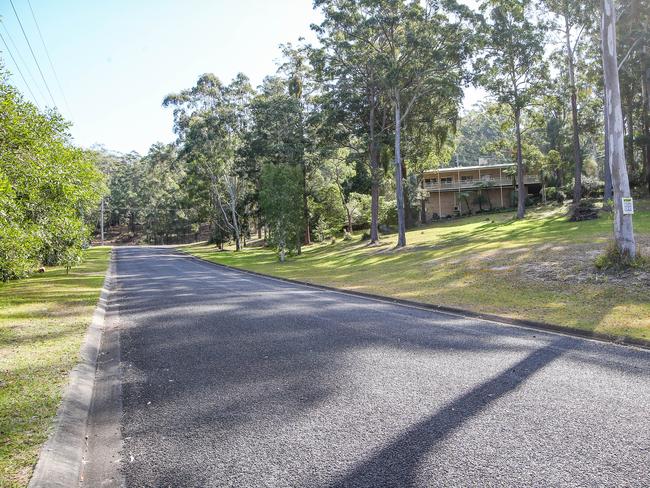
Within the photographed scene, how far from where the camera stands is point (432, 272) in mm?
18516

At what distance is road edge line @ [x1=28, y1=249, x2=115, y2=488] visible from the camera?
3.35 metres

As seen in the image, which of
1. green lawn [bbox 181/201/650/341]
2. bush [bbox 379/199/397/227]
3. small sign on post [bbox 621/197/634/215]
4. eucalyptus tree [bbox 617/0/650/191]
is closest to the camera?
A: green lawn [bbox 181/201/650/341]

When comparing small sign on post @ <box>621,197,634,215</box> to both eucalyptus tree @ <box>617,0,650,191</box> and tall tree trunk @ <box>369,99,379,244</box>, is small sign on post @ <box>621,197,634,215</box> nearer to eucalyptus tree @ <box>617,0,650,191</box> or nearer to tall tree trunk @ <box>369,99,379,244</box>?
eucalyptus tree @ <box>617,0,650,191</box>

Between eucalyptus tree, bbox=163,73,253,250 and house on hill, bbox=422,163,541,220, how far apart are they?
21.2 metres

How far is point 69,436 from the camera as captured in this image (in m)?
4.11

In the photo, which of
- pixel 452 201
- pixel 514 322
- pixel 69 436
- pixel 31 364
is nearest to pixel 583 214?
pixel 514 322

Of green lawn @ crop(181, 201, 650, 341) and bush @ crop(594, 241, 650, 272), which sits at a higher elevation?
bush @ crop(594, 241, 650, 272)

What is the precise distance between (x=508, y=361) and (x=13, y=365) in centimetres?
669

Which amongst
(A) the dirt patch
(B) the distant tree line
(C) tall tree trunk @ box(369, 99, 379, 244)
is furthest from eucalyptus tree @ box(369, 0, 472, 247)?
(A) the dirt patch

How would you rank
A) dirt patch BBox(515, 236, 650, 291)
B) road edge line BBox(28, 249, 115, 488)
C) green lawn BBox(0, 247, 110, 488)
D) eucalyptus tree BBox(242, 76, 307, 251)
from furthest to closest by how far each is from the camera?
1. eucalyptus tree BBox(242, 76, 307, 251)
2. dirt patch BBox(515, 236, 650, 291)
3. green lawn BBox(0, 247, 110, 488)
4. road edge line BBox(28, 249, 115, 488)

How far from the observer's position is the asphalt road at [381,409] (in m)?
3.24

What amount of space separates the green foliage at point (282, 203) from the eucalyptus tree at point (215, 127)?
12305mm

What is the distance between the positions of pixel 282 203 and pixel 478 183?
27259 millimetres

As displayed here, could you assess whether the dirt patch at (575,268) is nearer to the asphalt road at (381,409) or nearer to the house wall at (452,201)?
the asphalt road at (381,409)
